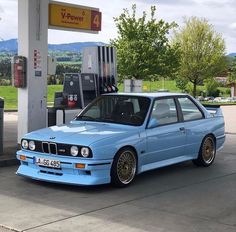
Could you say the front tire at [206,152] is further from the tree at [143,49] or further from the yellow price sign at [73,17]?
the tree at [143,49]

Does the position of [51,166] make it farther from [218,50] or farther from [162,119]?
[218,50]

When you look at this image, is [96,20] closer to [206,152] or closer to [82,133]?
[206,152]

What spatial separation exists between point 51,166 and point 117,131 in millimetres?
1147

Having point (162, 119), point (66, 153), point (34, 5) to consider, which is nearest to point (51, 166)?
point (66, 153)

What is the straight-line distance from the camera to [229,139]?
14.9 meters

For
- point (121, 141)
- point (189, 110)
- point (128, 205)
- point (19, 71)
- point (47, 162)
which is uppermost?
point (19, 71)

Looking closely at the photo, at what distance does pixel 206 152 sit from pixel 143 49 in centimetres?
2598

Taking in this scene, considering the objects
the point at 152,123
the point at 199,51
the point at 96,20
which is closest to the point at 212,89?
the point at 199,51

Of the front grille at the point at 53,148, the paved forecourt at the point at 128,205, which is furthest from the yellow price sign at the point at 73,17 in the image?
the front grille at the point at 53,148

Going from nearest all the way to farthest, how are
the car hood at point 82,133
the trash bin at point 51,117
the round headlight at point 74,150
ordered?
1. the round headlight at point 74,150
2. the car hood at point 82,133
3. the trash bin at point 51,117

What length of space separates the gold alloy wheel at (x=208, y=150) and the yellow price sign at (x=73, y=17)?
4496 mm

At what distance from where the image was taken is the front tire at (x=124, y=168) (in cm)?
756

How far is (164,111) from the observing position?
8867 mm

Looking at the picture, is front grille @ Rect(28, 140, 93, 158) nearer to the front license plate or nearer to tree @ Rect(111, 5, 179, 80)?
the front license plate
